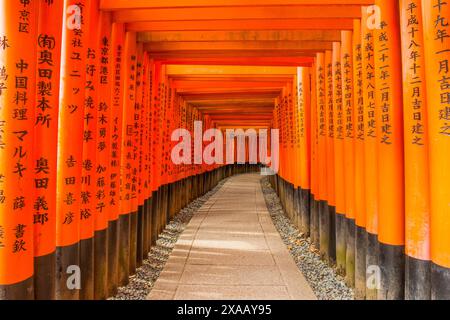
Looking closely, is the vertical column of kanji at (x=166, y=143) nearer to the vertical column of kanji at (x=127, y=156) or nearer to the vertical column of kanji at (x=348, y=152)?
the vertical column of kanji at (x=127, y=156)

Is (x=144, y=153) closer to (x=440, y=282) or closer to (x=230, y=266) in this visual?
(x=230, y=266)

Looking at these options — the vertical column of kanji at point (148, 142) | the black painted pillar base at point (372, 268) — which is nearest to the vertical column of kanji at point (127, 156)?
the vertical column of kanji at point (148, 142)

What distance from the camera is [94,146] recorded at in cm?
389

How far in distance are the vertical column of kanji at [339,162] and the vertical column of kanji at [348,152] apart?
0.18 m

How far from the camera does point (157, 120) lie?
7.48 metres

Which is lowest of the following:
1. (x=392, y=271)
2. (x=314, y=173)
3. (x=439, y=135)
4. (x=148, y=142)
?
(x=392, y=271)

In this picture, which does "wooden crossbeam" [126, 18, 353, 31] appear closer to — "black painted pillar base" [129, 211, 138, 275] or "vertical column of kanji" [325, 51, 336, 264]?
"vertical column of kanji" [325, 51, 336, 264]

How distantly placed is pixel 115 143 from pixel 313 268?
380 centimetres

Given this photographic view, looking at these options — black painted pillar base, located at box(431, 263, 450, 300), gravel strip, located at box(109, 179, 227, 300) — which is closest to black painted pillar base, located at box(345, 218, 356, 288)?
black painted pillar base, located at box(431, 263, 450, 300)

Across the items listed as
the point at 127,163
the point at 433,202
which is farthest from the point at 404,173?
the point at 127,163

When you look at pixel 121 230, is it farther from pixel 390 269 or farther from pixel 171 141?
pixel 171 141

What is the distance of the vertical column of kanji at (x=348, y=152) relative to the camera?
4578mm

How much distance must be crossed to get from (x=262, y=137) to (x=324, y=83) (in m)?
19.2

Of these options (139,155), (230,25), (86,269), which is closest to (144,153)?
(139,155)
